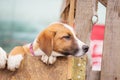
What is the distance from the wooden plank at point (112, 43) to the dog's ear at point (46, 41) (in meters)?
0.42

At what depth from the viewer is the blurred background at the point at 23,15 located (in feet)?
14.3

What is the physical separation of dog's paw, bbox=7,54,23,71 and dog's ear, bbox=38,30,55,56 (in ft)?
0.48

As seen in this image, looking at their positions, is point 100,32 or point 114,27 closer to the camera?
point 114,27

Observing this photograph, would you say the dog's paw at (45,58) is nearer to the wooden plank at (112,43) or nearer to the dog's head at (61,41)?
the dog's head at (61,41)

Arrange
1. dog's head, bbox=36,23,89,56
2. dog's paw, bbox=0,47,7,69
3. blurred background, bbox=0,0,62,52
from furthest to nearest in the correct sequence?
blurred background, bbox=0,0,62,52, dog's head, bbox=36,23,89,56, dog's paw, bbox=0,47,7,69

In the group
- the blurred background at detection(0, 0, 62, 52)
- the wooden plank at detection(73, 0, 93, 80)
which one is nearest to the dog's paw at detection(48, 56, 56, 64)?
the wooden plank at detection(73, 0, 93, 80)

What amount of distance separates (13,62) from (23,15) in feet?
8.32

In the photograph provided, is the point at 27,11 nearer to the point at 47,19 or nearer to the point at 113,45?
the point at 47,19

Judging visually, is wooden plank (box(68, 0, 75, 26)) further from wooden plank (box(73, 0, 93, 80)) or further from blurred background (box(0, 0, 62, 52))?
blurred background (box(0, 0, 62, 52))

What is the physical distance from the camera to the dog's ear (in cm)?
206

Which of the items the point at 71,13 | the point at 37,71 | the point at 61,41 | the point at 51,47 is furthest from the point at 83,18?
the point at 37,71

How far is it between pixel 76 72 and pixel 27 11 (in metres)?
2.47

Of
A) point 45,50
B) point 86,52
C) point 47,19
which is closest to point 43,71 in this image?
point 45,50

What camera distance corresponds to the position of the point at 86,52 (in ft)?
7.05
